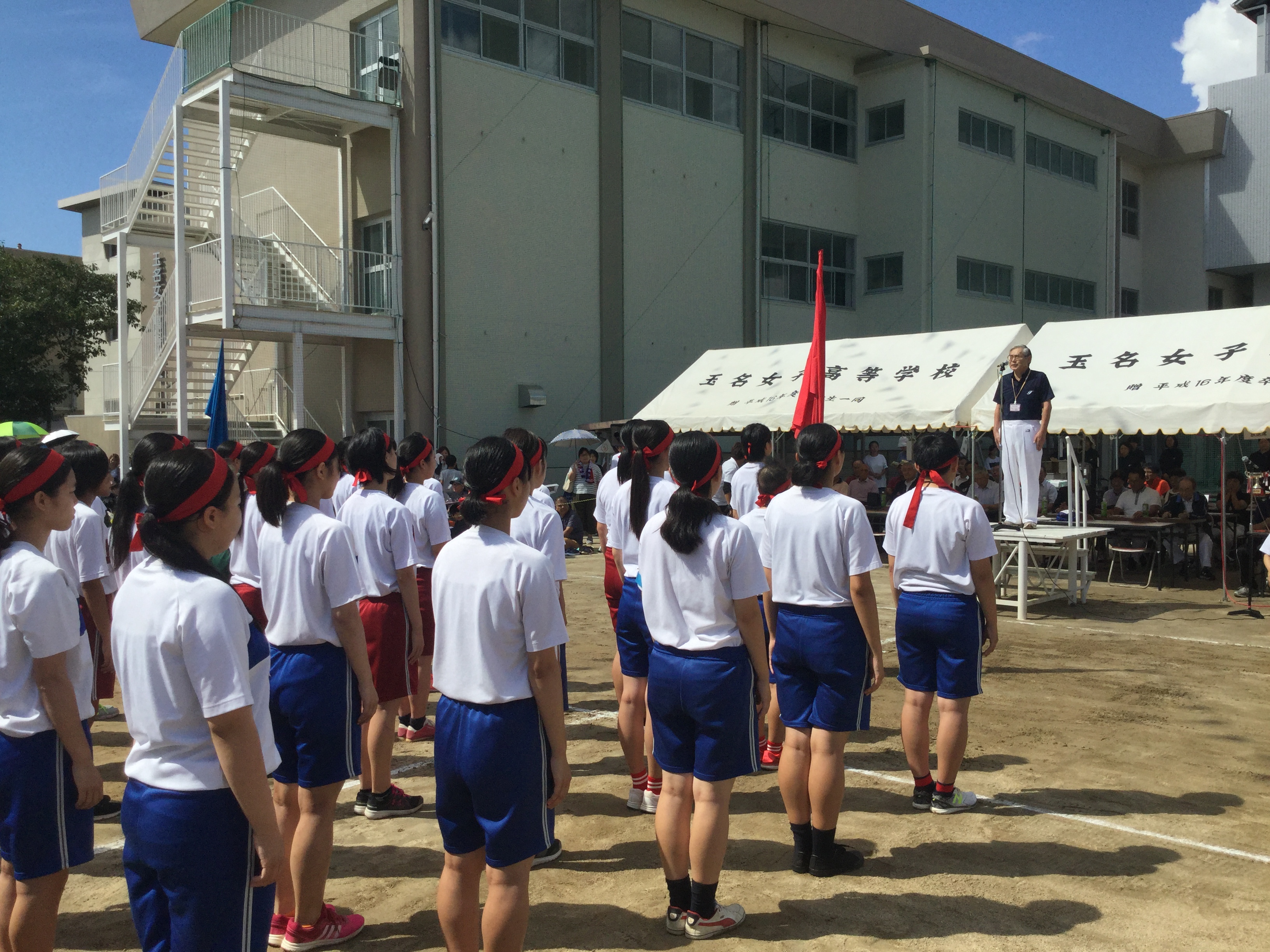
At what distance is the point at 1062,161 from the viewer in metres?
28.9

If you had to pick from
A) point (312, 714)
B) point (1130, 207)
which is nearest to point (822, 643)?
point (312, 714)

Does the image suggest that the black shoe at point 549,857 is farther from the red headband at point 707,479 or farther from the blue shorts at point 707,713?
the red headband at point 707,479

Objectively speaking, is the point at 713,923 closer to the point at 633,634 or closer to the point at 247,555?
the point at 633,634

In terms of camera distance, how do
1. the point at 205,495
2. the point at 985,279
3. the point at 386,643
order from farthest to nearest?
the point at 985,279
the point at 386,643
the point at 205,495

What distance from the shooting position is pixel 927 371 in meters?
14.2

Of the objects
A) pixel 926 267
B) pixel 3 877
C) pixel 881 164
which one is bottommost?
pixel 3 877

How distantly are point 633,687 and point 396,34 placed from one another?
16.2 meters

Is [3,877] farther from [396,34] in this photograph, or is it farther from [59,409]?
[59,409]

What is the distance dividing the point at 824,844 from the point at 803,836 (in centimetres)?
10

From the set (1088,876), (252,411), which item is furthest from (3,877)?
(252,411)

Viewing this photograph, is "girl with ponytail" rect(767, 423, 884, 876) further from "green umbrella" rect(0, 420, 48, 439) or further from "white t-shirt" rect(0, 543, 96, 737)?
"green umbrella" rect(0, 420, 48, 439)

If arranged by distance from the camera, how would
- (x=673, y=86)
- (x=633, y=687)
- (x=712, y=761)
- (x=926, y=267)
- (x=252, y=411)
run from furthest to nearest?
1. (x=926, y=267)
2. (x=673, y=86)
3. (x=252, y=411)
4. (x=633, y=687)
5. (x=712, y=761)

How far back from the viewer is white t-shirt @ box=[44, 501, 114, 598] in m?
4.82

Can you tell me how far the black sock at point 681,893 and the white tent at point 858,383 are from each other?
401 inches
